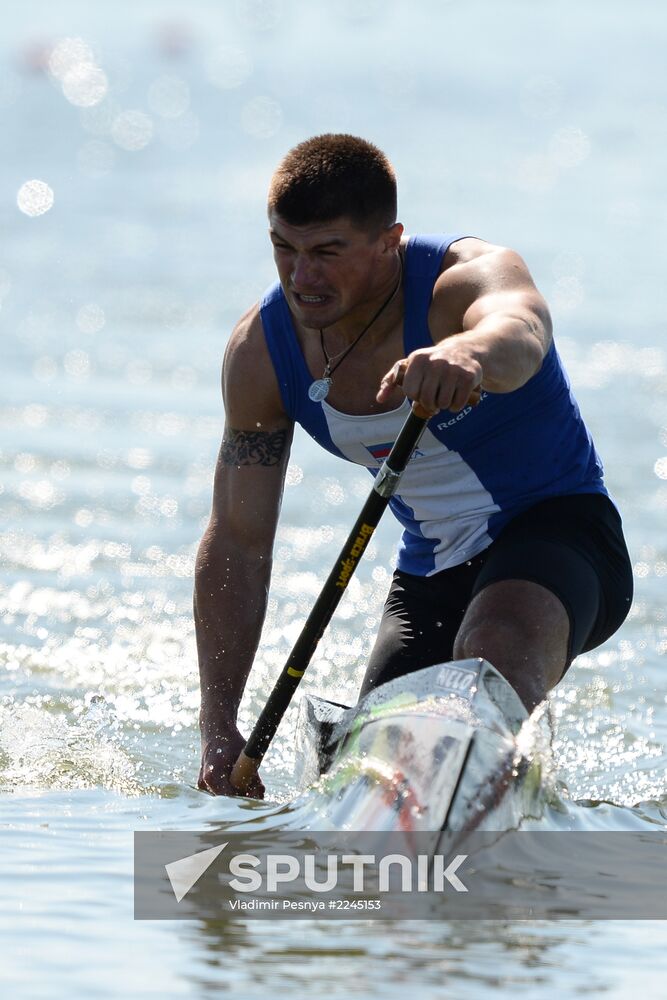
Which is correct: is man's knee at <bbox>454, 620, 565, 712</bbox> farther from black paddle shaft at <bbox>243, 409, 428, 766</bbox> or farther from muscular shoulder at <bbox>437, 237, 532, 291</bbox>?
muscular shoulder at <bbox>437, 237, 532, 291</bbox>

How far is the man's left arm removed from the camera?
3535 mm

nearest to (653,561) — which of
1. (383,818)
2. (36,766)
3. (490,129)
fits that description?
(36,766)

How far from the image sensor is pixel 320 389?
454 cm

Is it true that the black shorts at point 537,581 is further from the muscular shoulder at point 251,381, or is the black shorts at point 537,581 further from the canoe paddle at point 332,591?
the muscular shoulder at point 251,381

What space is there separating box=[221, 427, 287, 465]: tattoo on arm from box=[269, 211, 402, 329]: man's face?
513mm

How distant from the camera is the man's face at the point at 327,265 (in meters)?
4.24

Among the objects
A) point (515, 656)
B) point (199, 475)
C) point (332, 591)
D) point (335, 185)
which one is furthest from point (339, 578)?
point (199, 475)

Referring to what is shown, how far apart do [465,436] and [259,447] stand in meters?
0.65

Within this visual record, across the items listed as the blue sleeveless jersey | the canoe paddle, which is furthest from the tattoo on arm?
the canoe paddle

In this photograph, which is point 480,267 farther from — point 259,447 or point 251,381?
point 259,447

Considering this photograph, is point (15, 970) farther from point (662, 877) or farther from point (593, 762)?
point (593, 762)

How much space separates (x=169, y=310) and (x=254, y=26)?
2478 centimetres

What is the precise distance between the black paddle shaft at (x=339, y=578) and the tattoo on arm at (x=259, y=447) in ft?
2.16

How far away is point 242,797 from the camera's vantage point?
4.54 m
